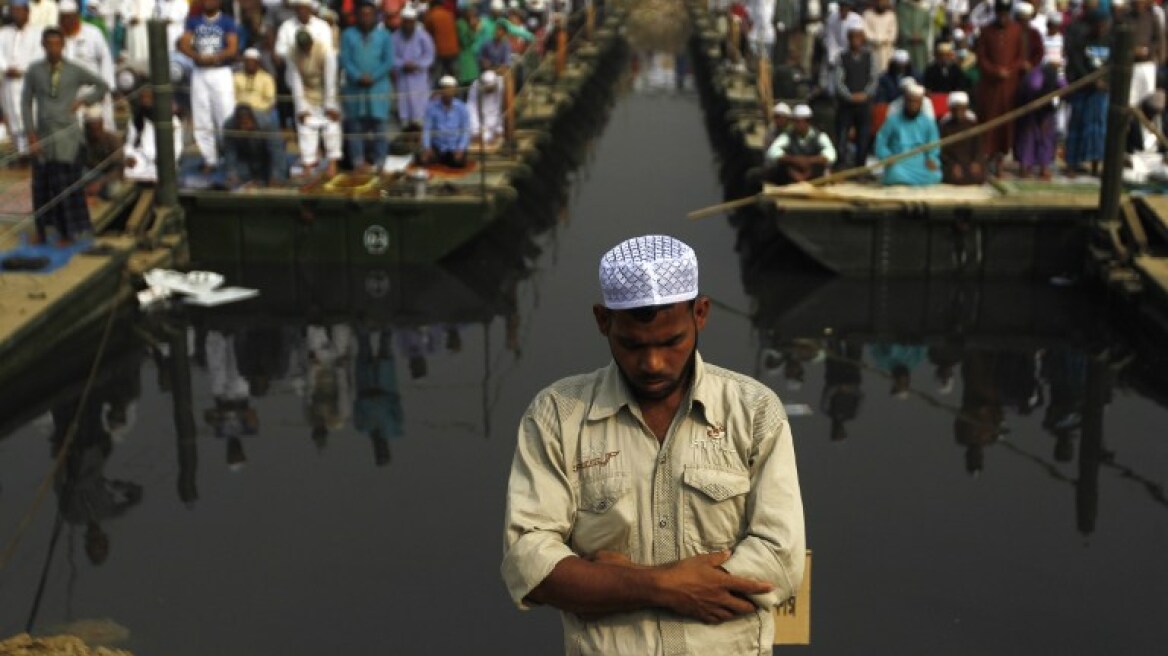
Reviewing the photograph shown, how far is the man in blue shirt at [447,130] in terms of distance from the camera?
57.9ft

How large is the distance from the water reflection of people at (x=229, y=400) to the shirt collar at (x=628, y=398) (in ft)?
25.8

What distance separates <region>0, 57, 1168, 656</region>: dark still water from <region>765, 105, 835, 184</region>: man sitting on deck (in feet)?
3.33

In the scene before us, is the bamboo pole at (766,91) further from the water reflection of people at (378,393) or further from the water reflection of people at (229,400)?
the water reflection of people at (229,400)

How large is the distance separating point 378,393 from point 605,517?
9457 mm

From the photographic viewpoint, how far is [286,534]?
33.1 feet

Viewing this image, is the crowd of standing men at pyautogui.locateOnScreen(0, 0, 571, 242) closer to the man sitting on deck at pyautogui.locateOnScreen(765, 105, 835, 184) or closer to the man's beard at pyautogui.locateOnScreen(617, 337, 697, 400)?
the man sitting on deck at pyautogui.locateOnScreen(765, 105, 835, 184)

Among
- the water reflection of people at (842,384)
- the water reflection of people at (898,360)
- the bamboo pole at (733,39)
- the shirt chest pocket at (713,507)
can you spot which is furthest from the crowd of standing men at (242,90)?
the shirt chest pocket at (713,507)

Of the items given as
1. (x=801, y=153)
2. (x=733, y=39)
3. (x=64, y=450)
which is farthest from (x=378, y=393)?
(x=733, y=39)

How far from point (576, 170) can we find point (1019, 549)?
15.2 metres

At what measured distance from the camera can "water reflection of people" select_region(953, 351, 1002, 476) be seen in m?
11.8

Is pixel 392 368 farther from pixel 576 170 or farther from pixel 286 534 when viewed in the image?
pixel 576 170

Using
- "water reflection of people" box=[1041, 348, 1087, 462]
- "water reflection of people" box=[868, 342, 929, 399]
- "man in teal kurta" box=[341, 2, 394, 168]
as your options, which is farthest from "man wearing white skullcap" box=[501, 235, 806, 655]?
"man in teal kurta" box=[341, 2, 394, 168]

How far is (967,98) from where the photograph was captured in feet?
56.7

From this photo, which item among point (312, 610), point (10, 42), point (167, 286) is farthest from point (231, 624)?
point (10, 42)
